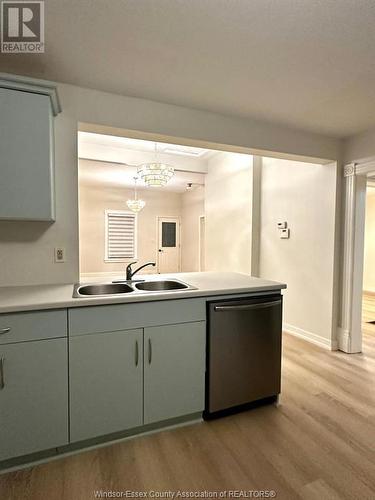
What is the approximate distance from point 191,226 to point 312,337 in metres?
5.38

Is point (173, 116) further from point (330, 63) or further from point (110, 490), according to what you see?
point (110, 490)

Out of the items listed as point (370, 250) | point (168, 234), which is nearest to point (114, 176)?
point (168, 234)

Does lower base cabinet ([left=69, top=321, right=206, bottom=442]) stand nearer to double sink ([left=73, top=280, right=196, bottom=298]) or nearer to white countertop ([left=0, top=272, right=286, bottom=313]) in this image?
white countertop ([left=0, top=272, right=286, bottom=313])

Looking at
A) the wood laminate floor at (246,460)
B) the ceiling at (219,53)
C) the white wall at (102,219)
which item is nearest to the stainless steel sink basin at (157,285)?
the wood laminate floor at (246,460)

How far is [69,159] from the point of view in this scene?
216cm

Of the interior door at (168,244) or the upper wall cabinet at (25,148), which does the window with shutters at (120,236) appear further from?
the upper wall cabinet at (25,148)

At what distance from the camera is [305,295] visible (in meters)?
3.62

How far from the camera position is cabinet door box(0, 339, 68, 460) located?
152 cm

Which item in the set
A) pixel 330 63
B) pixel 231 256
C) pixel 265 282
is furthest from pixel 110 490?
pixel 231 256

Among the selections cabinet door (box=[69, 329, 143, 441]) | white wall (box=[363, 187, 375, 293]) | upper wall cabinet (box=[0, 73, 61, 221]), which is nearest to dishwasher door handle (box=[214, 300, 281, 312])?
cabinet door (box=[69, 329, 143, 441])

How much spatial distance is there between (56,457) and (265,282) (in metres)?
1.78

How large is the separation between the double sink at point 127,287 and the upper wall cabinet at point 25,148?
1.93 feet

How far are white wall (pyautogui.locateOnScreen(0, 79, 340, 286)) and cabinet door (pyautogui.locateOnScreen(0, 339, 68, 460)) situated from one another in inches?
27.1

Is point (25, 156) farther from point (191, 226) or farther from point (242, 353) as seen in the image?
point (191, 226)
